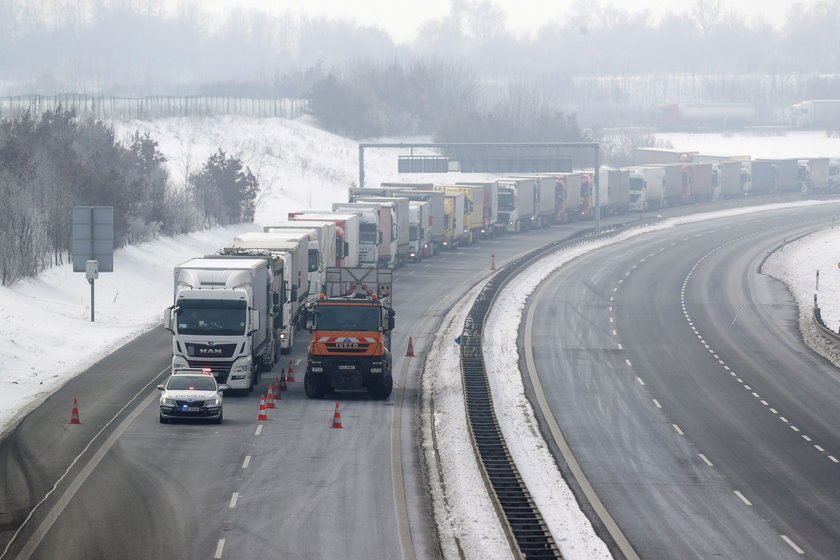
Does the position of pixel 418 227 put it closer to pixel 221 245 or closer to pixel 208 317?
pixel 221 245

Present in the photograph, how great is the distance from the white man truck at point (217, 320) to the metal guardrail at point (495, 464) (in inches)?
254

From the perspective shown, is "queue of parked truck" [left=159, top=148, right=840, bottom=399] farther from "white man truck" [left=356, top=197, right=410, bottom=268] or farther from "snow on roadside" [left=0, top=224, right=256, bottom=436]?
"snow on roadside" [left=0, top=224, right=256, bottom=436]

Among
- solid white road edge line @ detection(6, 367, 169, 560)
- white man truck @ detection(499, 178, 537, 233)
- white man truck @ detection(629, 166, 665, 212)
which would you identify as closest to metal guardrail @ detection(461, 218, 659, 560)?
solid white road edge line @ detection(6, 367, 169, 560)

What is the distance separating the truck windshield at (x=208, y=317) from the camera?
3738 centimetres

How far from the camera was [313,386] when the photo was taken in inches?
1518

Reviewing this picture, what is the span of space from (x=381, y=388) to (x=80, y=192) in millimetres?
37831

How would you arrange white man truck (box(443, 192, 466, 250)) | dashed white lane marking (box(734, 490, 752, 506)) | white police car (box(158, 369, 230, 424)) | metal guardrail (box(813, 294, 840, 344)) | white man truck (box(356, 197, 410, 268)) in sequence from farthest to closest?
white man truck (box(443, 192, 466, 250)) < white man truck (box(356, 197, 410, 268)) < metal guardrail (box(813, 294, 840, 344)) < white police car (box(158, 369, 230, 424)) < dashed white lane marking (box(734, 490, 752, 506))

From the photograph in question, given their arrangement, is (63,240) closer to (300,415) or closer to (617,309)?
(617,309)

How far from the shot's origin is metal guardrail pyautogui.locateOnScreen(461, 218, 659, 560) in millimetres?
24484

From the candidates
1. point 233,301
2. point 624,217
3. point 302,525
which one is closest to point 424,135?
point 624,217

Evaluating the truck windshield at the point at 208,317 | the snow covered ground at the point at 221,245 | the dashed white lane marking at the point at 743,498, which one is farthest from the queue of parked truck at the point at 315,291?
the dashed white lane marking at the point at 743,498

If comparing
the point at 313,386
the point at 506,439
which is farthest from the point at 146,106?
the point at 506,439

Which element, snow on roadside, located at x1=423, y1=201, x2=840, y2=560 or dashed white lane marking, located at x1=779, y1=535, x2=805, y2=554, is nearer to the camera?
dashed white lane marking, located at x1=779, y1=535, x2=805, y2=554

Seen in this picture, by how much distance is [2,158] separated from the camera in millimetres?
69250
